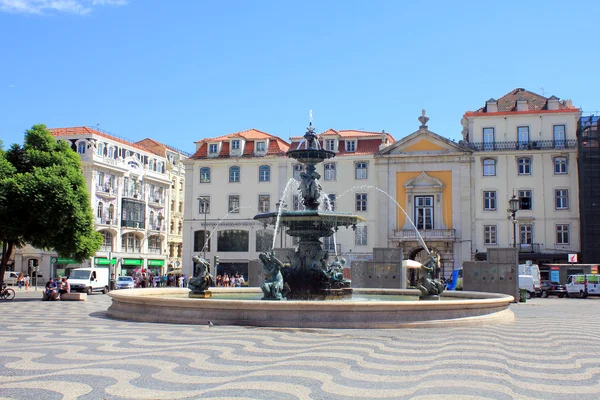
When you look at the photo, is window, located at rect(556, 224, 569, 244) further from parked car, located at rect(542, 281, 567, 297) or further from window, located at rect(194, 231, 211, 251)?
window, located at rect(194, 231, 211, 251)

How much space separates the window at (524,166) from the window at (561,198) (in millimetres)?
2308

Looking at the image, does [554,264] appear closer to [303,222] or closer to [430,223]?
[430,223]


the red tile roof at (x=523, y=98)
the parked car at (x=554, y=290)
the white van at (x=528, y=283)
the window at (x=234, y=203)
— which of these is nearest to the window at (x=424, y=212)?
the red tile roof at (x=523, y=98)

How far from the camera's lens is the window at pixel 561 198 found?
4359 centimetres

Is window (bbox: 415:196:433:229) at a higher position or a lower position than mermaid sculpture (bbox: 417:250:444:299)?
higher

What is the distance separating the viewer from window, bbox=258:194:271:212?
48219 mm

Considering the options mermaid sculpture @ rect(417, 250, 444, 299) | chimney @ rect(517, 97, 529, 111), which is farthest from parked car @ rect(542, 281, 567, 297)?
mermaid sculpture @ rect(417, 250, 444, 299)

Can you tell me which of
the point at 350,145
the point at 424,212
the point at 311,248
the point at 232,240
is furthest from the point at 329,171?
the point at 311,248

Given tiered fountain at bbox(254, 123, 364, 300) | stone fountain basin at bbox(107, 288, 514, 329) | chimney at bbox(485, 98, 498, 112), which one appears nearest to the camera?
stone fountain basin at bbox(107, 288, 514, 329)

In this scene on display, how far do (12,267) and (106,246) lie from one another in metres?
8.66

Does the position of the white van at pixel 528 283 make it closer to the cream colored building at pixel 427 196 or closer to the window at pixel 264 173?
the cream colored building at pixel 427 196

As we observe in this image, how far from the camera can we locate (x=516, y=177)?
144 ft

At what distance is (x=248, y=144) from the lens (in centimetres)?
4988

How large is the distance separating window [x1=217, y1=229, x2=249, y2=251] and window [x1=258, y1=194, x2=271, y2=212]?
218cm
